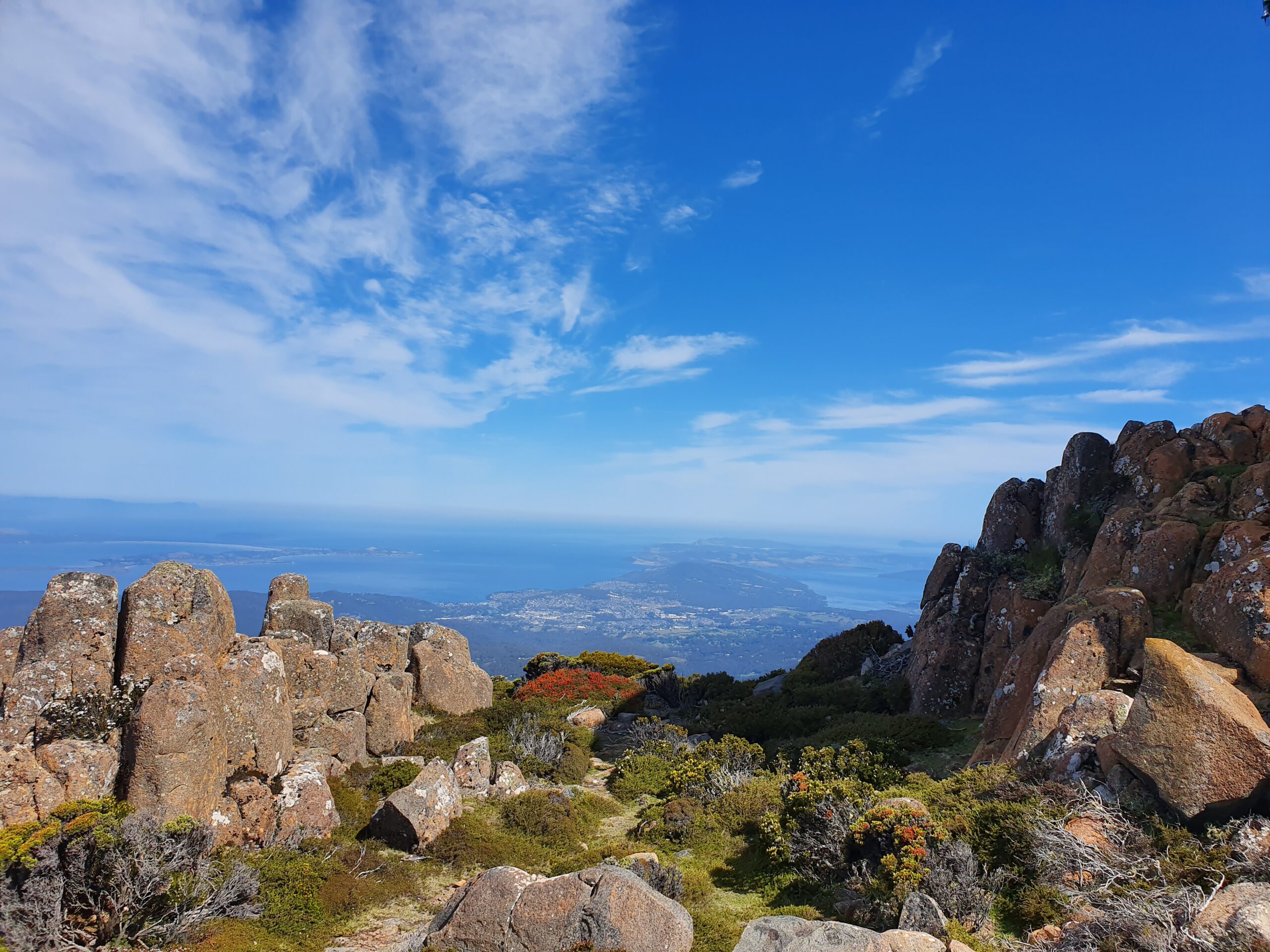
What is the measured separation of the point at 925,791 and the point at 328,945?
356 inches

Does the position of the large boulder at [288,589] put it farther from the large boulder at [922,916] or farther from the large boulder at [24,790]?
the large boulder at [922,916]

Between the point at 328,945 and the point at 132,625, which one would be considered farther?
the point at 132,625

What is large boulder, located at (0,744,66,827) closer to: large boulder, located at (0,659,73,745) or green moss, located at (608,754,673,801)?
large boulder, located at (0,659,73,745)

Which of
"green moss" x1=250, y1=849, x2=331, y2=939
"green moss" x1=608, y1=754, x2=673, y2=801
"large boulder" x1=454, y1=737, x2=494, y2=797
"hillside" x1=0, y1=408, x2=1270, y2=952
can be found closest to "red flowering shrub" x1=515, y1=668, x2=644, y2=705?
"hillside" x1=0, y1=408, x2=1270, y2=952

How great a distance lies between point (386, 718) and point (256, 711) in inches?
200

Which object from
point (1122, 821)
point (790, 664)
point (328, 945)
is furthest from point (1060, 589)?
point (790, 664)

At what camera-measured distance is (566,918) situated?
279 inches

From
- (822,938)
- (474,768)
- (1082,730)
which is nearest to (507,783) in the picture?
(474,768)

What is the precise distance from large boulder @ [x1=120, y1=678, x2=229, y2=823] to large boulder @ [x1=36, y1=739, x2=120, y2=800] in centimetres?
23

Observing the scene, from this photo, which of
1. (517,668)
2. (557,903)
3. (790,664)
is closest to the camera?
(557,903)

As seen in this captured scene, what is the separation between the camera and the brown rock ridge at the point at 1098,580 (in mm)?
10891

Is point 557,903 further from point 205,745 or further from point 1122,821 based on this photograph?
point 1122,821

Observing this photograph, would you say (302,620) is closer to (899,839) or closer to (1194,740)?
(899,839)

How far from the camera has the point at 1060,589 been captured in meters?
16.5
